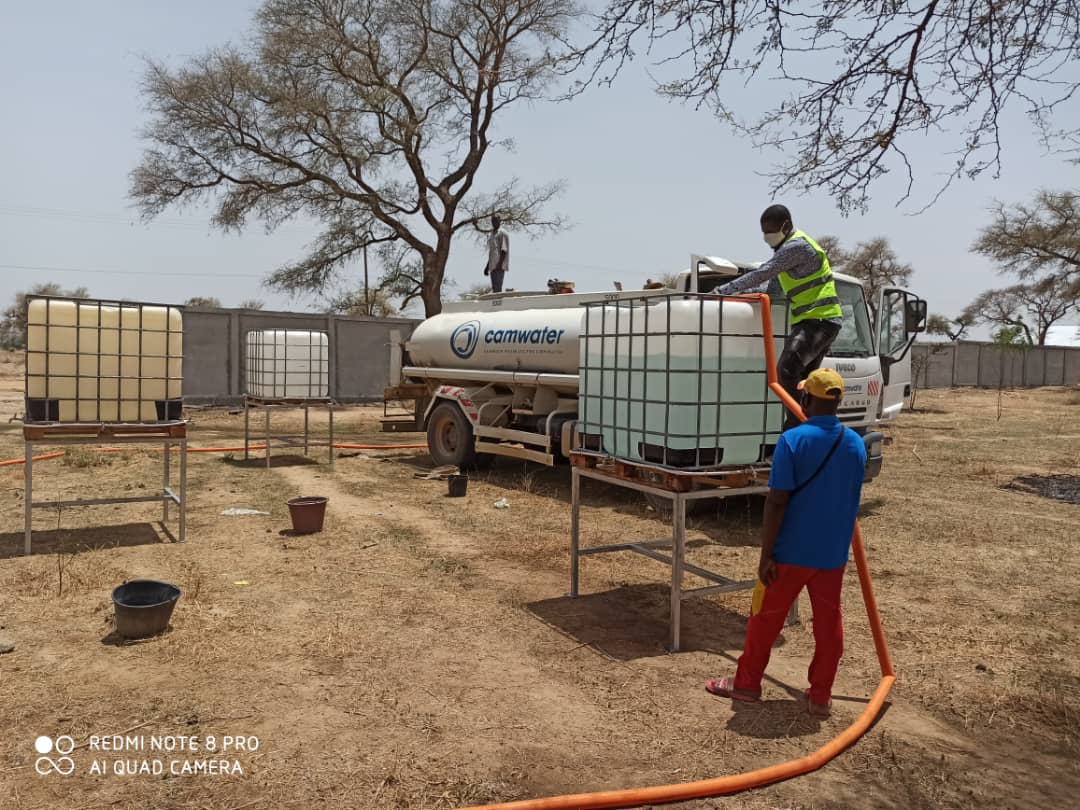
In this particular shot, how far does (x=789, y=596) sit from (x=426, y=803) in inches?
77.1

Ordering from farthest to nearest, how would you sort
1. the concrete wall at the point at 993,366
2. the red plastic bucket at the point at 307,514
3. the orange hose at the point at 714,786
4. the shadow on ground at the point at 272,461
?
the concrete wall at the point at 993,366
the shadow on ground at the point at 272,461
the red plastic bucket at the point at 307,514
the orange hose at the point at 714,786

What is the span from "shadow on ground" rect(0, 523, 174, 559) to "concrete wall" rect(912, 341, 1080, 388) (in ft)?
108

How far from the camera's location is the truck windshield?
8.49m

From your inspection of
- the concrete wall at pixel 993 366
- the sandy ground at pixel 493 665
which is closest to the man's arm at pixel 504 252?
the sandy ground at pixel 493 665

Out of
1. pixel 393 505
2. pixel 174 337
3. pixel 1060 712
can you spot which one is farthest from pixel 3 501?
pixel 1060 712

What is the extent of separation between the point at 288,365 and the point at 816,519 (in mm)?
10004

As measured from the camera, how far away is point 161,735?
11.7 feet

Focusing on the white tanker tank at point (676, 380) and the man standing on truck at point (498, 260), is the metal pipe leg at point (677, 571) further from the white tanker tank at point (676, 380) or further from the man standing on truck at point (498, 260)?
the man standing on truck at point (498, 260)

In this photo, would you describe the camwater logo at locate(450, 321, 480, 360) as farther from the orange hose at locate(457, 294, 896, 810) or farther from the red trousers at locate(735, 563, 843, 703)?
the orange hose at locate(457, 294, 896, 810)

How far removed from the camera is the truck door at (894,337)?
351 inches

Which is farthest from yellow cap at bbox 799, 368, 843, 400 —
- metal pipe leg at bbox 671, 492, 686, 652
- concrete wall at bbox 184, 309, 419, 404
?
concrete wall at bbox 184, 309, 419, 404

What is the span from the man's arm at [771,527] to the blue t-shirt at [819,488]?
0.03 metres

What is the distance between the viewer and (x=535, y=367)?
33.4 ft

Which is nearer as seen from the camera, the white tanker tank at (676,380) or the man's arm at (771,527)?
the man's arm at (771,527)
